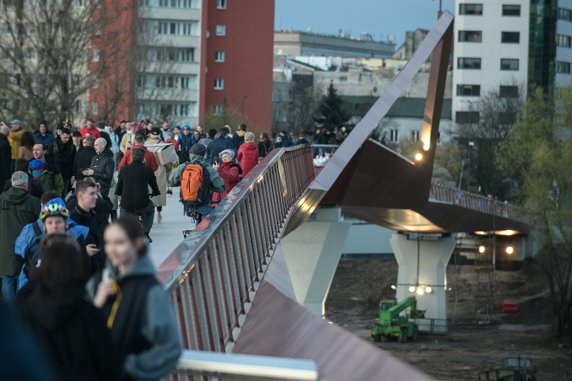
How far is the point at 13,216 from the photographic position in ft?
46.1

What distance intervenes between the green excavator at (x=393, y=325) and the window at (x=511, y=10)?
5776cm

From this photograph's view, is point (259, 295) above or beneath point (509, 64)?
beneath

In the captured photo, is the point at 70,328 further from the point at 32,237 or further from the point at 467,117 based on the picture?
the point at 467,117

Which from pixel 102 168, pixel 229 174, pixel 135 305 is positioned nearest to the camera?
pixel 135 305

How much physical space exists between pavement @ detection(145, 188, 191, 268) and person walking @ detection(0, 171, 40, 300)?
3.01m

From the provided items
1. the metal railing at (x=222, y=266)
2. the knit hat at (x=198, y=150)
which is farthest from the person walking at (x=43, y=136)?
the knit hat at (x=198, y=150)

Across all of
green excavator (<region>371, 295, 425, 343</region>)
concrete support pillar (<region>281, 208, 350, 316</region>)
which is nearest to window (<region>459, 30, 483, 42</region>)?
green excavator (<region>371, 295, 425, 343</region>)

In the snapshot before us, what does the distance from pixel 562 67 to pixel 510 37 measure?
5496 millimetres

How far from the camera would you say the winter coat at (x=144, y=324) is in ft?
18.9

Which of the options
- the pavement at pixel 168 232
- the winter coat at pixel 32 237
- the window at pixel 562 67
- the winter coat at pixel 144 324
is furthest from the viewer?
the window at pixel 562 67

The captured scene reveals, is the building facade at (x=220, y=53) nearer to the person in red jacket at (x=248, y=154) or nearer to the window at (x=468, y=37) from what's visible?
the window at (x=468, y=37)

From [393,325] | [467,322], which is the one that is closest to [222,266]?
[393,325]

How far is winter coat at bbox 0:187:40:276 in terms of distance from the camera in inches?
549

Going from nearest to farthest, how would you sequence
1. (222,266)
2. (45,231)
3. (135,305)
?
(135,305), (45,231), (222,266)
